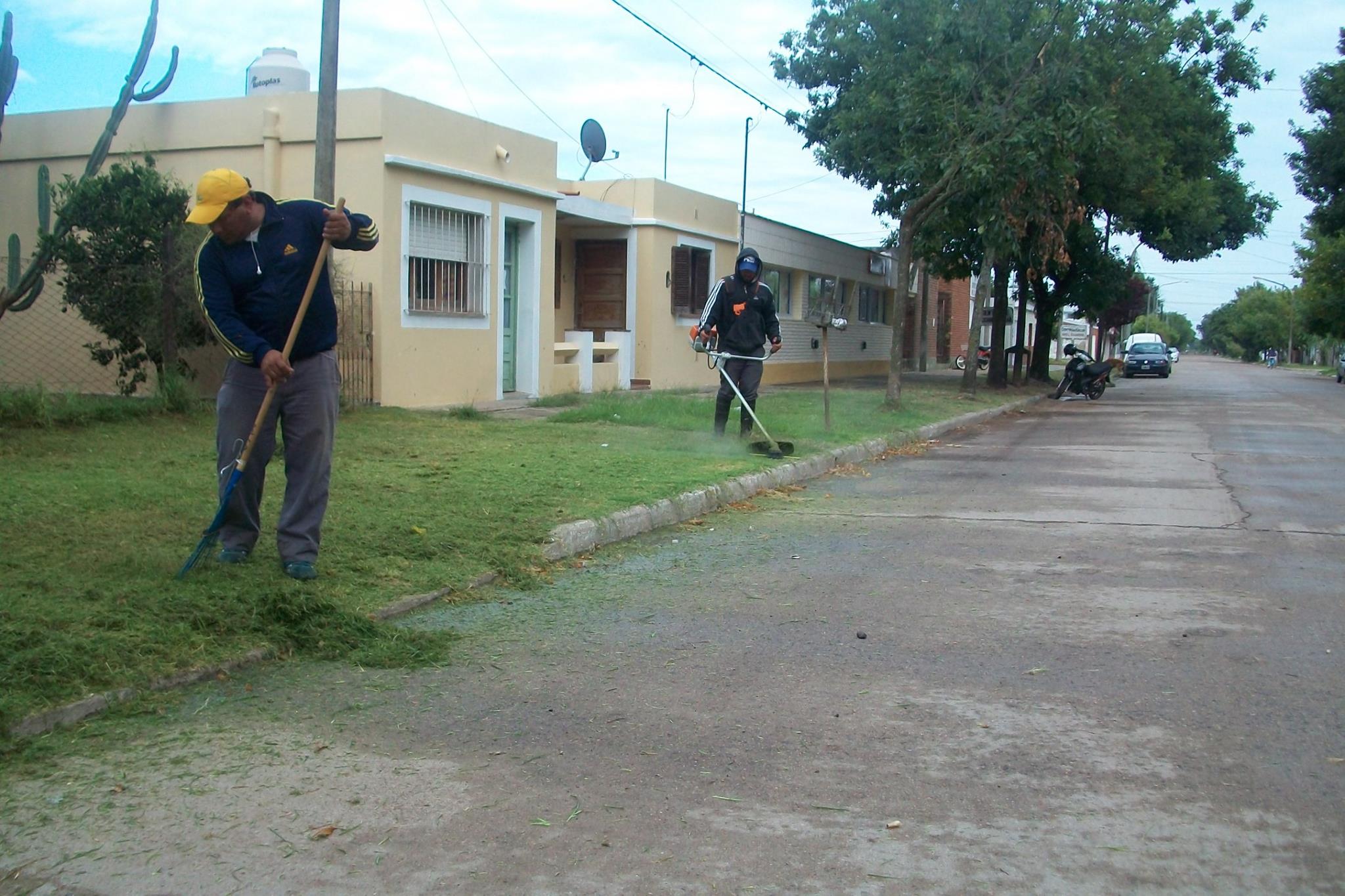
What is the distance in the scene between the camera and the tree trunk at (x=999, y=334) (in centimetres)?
2789

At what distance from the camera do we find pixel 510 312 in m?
18.2

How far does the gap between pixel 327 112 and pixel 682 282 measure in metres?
12.4

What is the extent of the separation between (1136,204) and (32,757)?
2669 centimetres

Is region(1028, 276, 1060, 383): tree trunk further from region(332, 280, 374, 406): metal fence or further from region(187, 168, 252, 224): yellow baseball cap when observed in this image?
region(187, 168, 252, 224): yellow baseball cap

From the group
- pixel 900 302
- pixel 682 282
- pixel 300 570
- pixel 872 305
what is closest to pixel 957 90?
pixel 900 302

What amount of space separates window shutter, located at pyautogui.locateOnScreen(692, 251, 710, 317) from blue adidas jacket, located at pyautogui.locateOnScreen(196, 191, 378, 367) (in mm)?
18085

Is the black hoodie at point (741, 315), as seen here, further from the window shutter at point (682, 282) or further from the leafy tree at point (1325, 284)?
the leafy tree at point (1325, 284)

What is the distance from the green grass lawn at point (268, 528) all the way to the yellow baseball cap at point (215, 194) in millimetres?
1581

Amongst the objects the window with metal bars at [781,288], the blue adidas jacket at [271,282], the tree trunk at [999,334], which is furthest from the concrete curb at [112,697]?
the tree trunk at [999,334]

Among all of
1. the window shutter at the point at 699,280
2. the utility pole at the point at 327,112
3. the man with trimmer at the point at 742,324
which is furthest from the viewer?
the window shutter at the point at 699,280

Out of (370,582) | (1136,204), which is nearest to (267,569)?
(370,582)

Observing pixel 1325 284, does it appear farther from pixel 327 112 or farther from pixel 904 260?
pixel 327 112

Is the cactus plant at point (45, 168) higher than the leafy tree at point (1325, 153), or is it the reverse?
the leafy tree at point (1325, 153)

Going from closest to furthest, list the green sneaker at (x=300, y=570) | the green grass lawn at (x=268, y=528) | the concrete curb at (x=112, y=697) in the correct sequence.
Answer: the concrete curb at (x=112, y=697) < the green grass lawn at (x=268, y=528) < the green sneaker at (x=300, y=570)
